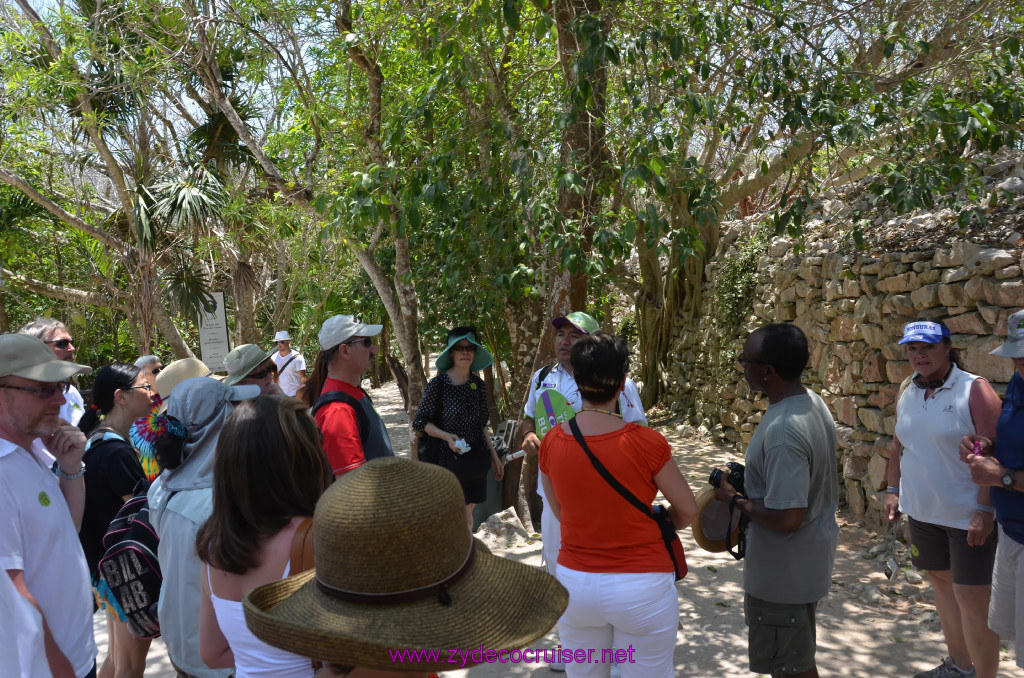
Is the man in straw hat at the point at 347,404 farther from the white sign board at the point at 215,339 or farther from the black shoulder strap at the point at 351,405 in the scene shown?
the white sign board at the point at 215,339

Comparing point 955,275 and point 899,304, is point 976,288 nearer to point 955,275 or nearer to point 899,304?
point 955,275

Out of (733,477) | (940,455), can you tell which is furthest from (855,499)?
(733,477)

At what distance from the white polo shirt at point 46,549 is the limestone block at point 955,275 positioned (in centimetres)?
524

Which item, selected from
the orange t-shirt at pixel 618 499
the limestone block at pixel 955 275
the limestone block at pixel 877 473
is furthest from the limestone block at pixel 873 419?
the orange t-shirt at pixel 618 499

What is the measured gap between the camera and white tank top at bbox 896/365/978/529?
10.9 ft

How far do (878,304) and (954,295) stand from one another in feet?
2.72

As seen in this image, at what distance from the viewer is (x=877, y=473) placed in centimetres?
578

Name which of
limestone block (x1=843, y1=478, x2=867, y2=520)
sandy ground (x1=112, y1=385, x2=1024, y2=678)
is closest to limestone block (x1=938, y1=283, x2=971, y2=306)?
limestone block (x1=843, y1=478, x2=867, y2=520)

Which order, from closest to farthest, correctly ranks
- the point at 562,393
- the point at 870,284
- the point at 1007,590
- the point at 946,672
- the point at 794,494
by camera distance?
1. the point at 794,494
2. the point at 1007,590
3. the point at 946,672
4. the point at 562,393
5. the point at 870,284

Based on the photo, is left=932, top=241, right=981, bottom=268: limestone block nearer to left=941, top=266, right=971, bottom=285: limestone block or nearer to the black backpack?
left=941, top=266, right=971, bottom=285: limestone block

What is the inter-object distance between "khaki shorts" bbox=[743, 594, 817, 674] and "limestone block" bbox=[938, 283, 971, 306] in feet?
10.3

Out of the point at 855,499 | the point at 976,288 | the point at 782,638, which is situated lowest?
the point at 855,499

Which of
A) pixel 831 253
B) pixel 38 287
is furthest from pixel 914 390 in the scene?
pixel 38 287

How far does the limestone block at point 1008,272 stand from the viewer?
4.74 m
